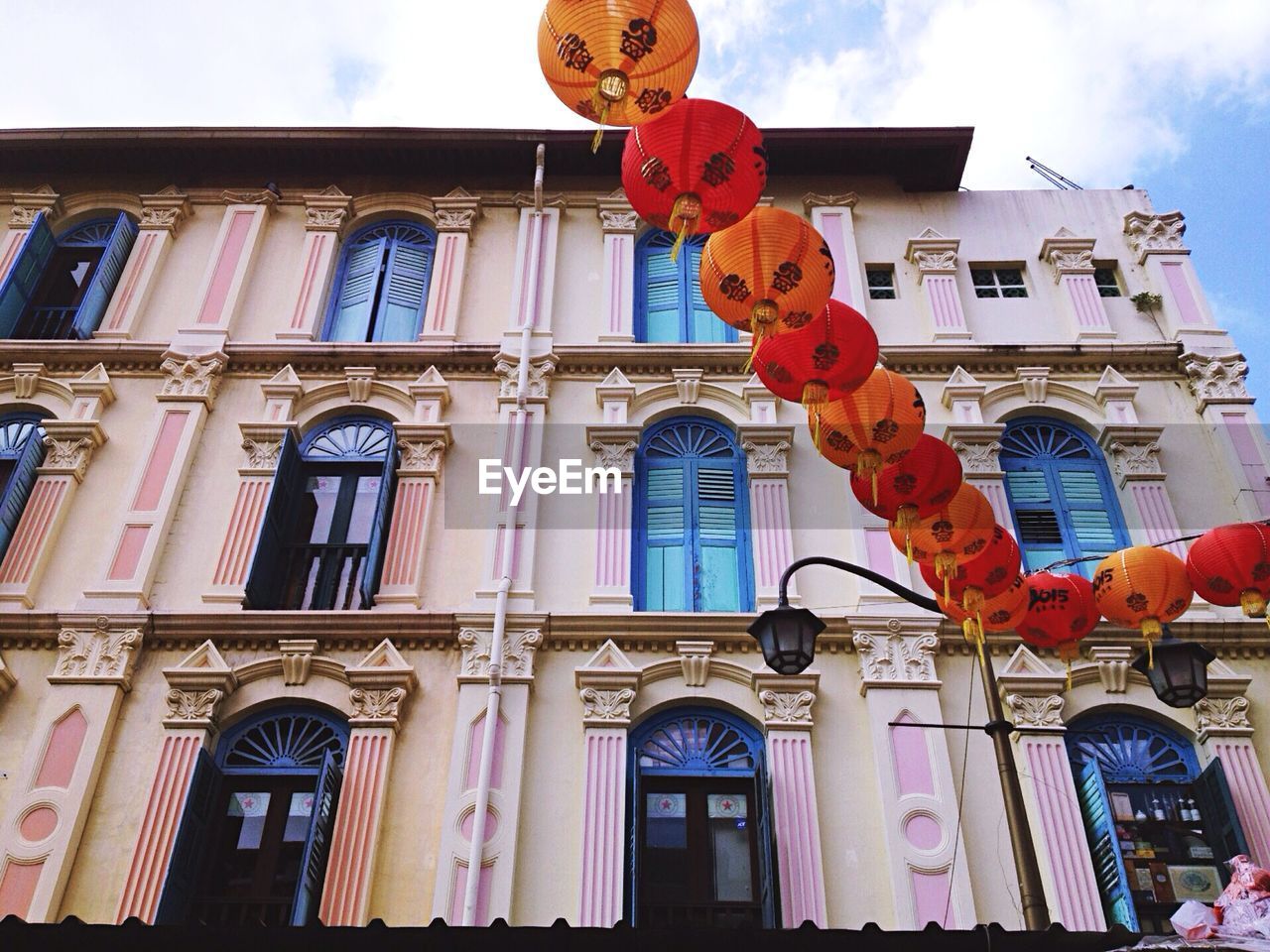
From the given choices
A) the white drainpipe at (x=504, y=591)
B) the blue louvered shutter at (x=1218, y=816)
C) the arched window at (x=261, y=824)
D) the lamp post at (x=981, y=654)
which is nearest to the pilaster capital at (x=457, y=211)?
the white drainpipe at (x=504, y=591)

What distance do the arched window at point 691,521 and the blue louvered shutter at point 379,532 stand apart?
2.27 m

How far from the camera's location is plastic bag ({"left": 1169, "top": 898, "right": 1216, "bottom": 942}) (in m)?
6.05

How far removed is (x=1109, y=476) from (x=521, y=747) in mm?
6117

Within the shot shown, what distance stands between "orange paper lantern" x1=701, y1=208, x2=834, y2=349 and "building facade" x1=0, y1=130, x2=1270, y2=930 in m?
3.46

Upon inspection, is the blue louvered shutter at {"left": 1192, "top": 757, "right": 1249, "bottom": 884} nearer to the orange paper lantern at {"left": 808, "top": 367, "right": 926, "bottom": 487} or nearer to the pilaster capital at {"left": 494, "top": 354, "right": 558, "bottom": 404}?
the orange paper lantern at {"left": 808, "top": 367, "right": 926, "bottom": 487}

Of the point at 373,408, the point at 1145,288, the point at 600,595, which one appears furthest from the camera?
the point at 1145,288

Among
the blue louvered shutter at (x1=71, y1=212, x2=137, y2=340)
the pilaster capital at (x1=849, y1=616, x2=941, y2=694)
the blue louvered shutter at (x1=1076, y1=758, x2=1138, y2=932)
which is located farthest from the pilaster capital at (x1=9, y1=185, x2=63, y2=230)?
the blue louvered shutter at (x1=1076, y1=758, x2=1138, y2=932)

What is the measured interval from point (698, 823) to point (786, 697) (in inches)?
48.0

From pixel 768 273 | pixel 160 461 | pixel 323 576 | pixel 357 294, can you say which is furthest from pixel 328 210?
pixel 768 273

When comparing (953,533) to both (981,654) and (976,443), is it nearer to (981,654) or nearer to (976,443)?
(981,654)

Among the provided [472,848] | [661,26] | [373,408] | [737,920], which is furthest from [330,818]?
[661,26]

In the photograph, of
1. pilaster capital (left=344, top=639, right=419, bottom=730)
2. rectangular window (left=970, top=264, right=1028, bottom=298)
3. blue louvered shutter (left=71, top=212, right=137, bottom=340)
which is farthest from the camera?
rectangular window (left=970, top=264, right=1028, bottom=298)

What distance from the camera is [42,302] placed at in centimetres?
1320

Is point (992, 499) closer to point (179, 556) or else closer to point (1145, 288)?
point (1145, 288)
